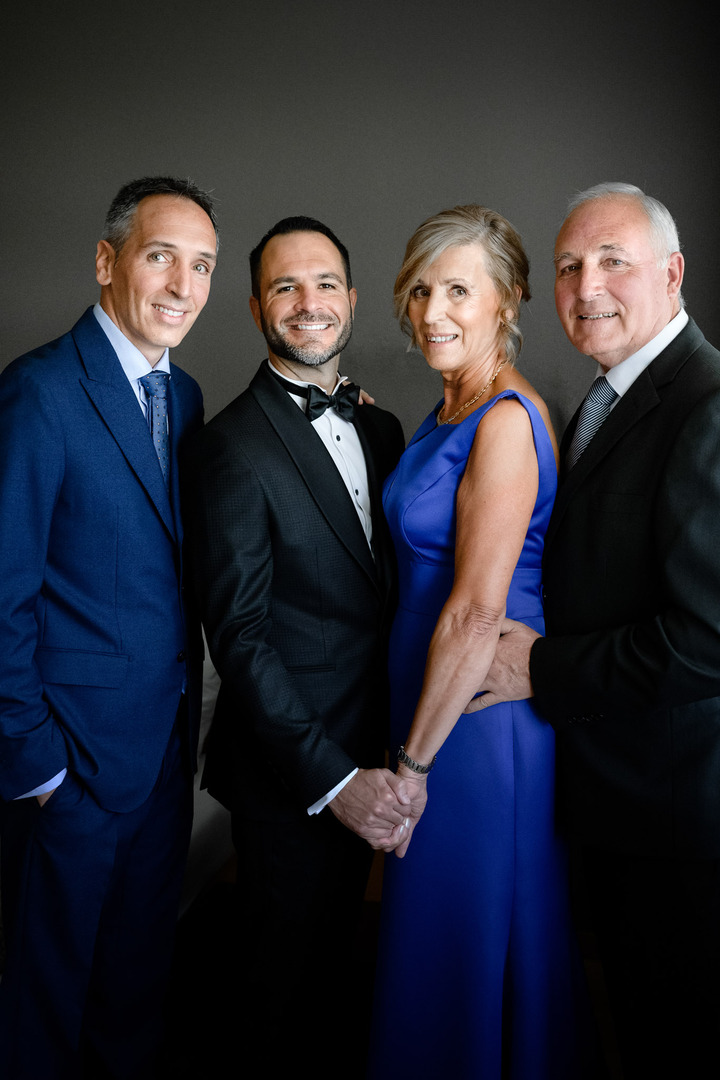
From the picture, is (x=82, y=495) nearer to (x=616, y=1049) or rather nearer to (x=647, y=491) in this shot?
(x=647, y=491)

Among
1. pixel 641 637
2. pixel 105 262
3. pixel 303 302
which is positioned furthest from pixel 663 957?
pixel 105 262

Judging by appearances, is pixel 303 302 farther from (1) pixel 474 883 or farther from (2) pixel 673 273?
(1) pixel 474 883

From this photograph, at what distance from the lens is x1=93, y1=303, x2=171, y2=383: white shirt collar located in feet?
5.67

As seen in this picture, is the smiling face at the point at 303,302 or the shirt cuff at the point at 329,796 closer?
the shirt cuff at the point at 329,796

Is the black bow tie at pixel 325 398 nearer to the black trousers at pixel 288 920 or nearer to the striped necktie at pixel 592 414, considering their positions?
the striped necktie at pixel 592 414

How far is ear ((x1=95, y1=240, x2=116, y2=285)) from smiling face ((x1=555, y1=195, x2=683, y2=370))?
1045 millimetres

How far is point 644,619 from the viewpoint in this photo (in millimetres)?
1512

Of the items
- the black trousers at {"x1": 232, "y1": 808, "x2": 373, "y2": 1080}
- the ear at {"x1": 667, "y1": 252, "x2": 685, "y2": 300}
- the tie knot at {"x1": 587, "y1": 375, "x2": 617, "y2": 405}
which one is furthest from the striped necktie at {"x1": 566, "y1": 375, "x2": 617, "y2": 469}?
the black trousers at {"x1": 232, "y1": 808, "x2": 373, "y2": 1080}

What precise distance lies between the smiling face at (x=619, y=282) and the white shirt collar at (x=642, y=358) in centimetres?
3

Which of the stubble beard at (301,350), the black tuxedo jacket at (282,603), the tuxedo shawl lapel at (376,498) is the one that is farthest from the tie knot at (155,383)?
the tuxedo shawl lapel at (376,498)

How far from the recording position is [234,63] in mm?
3021

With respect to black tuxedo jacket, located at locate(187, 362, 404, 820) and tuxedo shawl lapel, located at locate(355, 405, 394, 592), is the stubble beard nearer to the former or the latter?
black tuxedo jacket, located at locate(187, 362, 404, 820)

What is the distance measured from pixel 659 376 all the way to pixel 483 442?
1.21ft

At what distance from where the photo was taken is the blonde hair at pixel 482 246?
5.59ft
